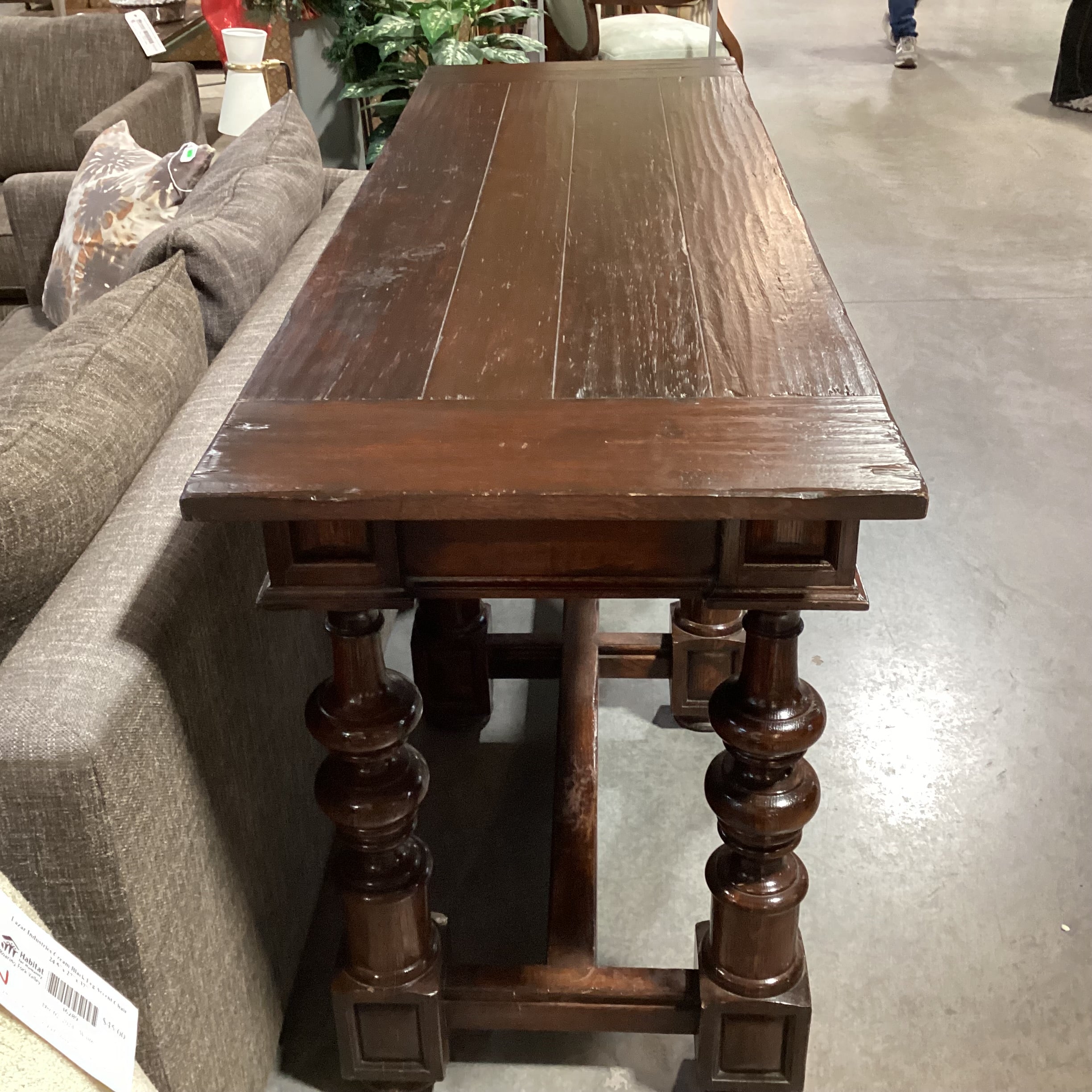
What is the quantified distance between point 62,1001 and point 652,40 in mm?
3473

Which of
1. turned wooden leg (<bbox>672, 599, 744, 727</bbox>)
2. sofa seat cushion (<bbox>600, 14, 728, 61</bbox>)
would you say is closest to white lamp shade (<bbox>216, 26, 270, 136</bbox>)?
sofa seat cushion (<bbox>600, 14, 728, 61</bbox>)

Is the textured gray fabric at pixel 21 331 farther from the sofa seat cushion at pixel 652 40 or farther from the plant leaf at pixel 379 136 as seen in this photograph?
the sofa seat cushion at pixel 652 40

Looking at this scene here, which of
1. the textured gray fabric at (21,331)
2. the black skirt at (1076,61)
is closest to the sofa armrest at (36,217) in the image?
the textured gray fabric at (21,331)

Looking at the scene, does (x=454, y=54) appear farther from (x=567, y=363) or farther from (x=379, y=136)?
(x=567, y=363)

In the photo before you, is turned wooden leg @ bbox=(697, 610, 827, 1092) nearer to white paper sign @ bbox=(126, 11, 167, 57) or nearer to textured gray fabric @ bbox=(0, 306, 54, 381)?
textured gray fabric @ bbox=(0, 306, 54, 381)

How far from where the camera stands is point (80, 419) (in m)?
1.04

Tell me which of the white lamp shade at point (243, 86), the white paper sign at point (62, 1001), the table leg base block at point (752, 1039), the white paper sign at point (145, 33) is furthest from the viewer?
the white paper sign at point (145, 33)

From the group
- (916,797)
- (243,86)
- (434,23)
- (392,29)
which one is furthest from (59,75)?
(916,797)

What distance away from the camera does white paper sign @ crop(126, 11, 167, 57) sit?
3.28 m

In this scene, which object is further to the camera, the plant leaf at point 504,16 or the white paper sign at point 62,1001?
the plant leaf at point 504,16

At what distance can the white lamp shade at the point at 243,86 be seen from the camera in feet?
8.59

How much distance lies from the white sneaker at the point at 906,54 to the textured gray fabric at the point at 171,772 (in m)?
5.29

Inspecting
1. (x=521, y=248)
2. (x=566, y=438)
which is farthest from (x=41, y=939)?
(x=521, y=248)

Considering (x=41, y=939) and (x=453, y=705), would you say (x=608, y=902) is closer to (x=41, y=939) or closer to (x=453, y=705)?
(x=453, y=705)
